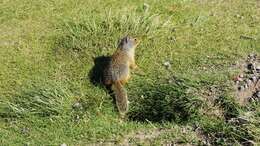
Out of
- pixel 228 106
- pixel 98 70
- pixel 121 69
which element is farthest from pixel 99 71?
pixel 228 106

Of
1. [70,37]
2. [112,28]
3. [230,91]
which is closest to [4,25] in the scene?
[70,37]

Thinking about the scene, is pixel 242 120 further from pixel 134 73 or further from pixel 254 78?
pixel 134 73

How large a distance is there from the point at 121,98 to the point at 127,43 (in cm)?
76

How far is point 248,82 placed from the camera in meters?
6.07

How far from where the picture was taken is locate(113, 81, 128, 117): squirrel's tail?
596 centimetres

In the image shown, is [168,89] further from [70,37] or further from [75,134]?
[70,37]

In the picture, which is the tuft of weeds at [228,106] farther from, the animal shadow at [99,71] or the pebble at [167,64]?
the animal shadow at [99,71]

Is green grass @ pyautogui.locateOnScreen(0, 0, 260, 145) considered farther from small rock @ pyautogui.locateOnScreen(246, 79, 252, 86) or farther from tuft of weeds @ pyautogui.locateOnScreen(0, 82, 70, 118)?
small rock @ pyautogui.locateOnScreen(246, 79, 252, 86)

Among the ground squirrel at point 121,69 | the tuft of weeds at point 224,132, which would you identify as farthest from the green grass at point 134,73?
the ground squirrel at point 121,69

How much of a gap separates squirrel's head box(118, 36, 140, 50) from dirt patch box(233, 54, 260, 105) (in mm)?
1186

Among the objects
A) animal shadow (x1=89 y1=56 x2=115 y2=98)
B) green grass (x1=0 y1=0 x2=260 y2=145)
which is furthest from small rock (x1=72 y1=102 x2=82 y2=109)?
animal shadow (x1=89 y1=56 x2=115 y2=98)

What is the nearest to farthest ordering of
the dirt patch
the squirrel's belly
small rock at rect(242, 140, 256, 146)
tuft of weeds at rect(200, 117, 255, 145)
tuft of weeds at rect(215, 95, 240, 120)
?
1. small rock at rect(242, 140, 256, 146)
2. tuft of weeds at rect(200, 117, 255, 145)
3. tuft of weeds at rect(215, 95, 240, 120)
4. the dirt patch
5. the squirrel's belly

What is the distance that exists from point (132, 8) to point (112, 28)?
55 centimetres

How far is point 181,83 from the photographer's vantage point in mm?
6059
